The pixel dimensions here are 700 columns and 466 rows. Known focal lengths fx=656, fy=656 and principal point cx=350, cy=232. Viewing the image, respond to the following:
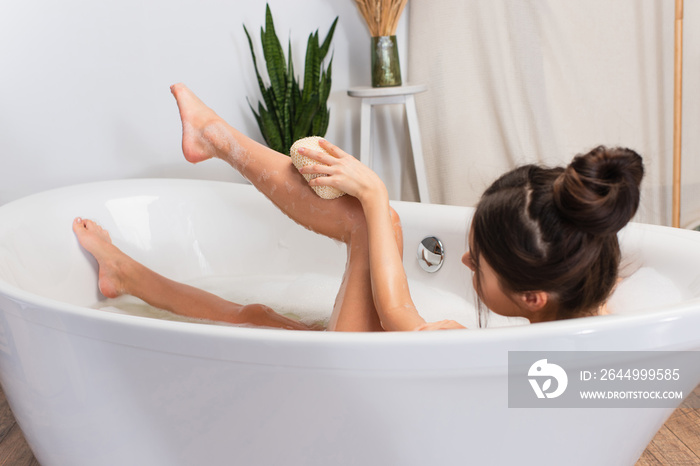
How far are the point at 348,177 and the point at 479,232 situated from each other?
0.26 meters

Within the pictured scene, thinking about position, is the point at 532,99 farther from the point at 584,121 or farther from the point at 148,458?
the point at 148,458

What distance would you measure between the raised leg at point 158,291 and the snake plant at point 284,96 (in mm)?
763

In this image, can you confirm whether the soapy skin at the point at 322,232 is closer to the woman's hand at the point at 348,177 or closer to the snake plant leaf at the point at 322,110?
the woman's hand at the point at 348,177

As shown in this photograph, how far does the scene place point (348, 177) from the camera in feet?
3.58

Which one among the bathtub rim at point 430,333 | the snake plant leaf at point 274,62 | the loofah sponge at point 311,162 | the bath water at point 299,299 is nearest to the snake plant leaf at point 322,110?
the snake plant leaf at point 274,62

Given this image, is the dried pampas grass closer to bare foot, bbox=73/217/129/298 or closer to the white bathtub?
bare foot, bbox=73/217/129/298

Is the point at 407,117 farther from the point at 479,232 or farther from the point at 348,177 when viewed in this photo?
the point at 479,232

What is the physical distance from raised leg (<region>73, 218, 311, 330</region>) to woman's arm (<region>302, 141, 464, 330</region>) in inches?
15.2

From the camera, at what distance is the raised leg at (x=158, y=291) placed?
1.40 meters

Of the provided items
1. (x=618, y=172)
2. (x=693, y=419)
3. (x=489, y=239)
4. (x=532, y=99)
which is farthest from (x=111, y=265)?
(x=532, y=99)

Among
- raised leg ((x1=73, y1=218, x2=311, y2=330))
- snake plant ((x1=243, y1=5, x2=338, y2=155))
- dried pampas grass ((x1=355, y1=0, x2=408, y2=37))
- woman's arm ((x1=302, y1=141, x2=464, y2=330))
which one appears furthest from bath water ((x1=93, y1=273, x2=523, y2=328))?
dried pampas grass ((x1=355, y1=0, x2=408, y2=37))

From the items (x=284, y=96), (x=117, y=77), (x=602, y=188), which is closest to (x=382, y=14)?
(x=284, y=96)

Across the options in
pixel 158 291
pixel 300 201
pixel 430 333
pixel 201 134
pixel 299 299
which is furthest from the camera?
pixel 299 299

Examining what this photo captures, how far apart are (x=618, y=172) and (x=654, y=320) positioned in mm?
180
